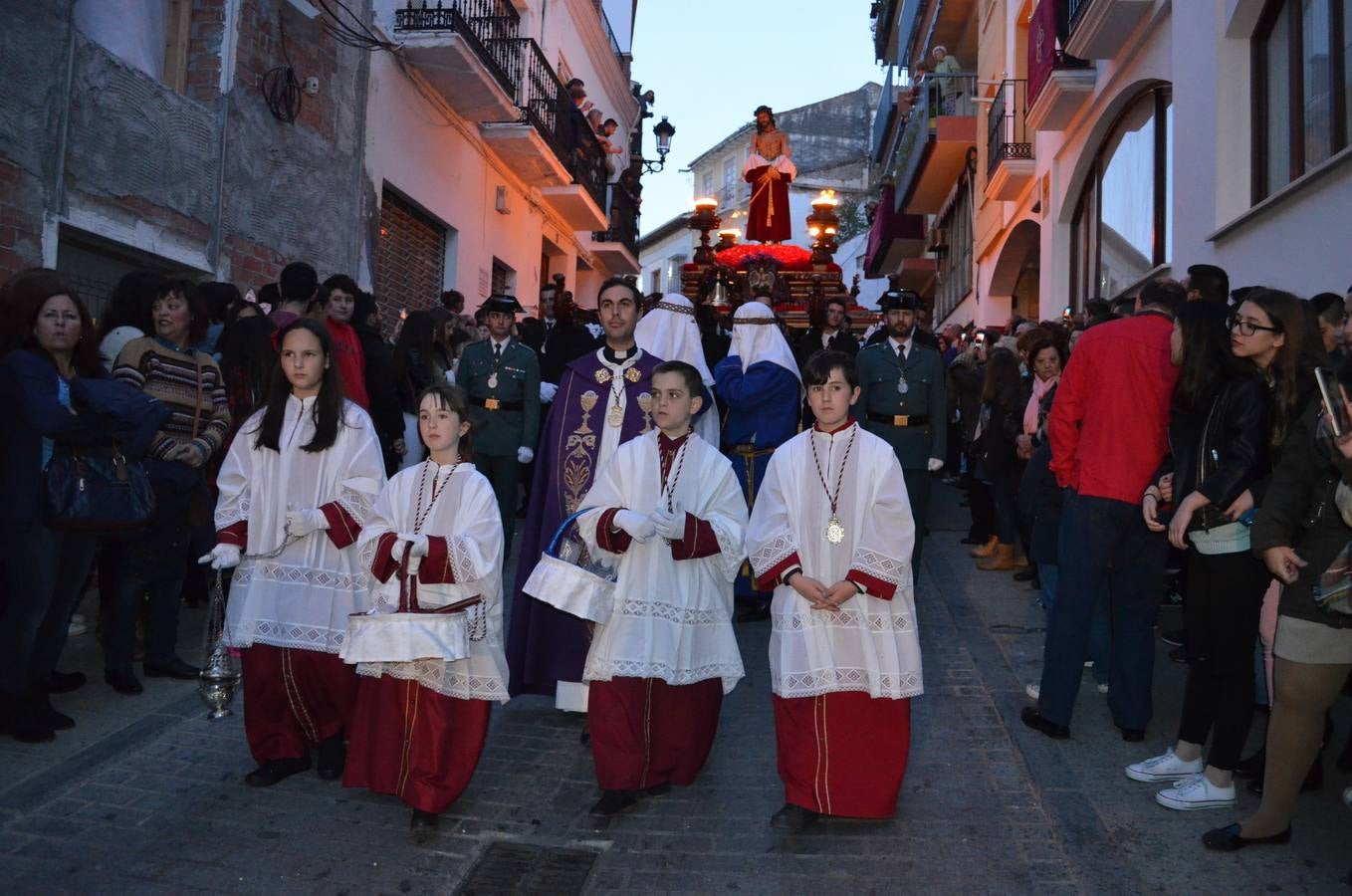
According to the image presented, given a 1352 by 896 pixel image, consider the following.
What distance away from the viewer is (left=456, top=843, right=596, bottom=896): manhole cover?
12.5ft

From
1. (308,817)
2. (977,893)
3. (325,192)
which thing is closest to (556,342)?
(325,192)

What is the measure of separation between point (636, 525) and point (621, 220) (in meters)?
22.8

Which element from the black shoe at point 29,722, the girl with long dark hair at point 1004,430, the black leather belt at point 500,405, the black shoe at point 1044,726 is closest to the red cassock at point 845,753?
the black shoe at point 1044,726

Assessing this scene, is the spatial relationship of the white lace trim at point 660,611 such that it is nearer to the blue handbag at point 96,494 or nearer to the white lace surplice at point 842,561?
the white lace surplice at point 842,561

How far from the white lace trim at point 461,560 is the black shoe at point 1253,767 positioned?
10.2ft

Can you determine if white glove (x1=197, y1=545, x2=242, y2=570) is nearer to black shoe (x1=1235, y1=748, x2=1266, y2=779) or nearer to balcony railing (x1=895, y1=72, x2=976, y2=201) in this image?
black shoe (x1=1235, y1=748, x2=1266, y2=779)

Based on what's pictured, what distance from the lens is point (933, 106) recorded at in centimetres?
2123

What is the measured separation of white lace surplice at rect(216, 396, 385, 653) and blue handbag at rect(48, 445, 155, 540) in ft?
2.57

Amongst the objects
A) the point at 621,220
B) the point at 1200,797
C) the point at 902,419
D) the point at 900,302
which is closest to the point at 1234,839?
the point at 1200,797

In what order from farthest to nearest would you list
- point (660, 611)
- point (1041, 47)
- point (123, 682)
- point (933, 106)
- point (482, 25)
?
point (933, 106), point (482, 25), point (1041, 47), point (123, 682), point (660, 611)

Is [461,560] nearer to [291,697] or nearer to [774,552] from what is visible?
[291,697]

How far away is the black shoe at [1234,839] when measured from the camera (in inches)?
157

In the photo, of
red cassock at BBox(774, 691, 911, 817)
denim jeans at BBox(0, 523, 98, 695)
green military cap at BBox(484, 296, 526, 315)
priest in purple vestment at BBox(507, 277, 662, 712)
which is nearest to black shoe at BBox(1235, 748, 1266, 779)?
red cassock at BBox(774, 691, 911, 817)

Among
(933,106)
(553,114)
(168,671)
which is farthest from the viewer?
(933,106)
